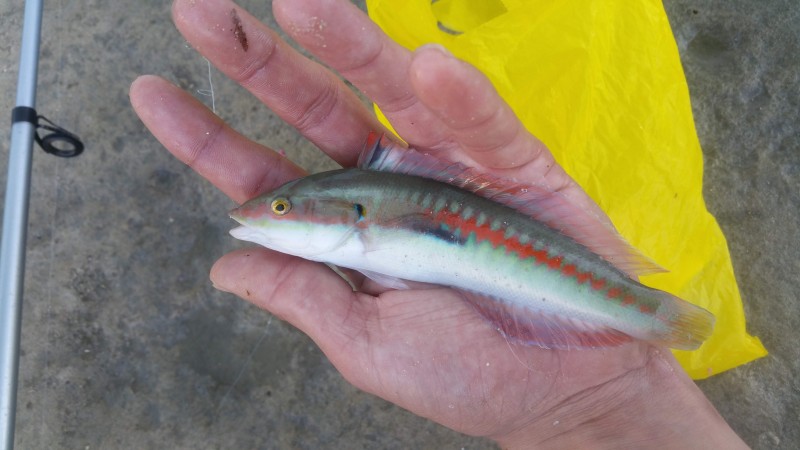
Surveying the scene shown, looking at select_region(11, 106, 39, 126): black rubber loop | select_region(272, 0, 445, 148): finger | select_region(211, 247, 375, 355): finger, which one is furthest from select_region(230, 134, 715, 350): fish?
select_region(11, 106, 39, 126): black rubber loop

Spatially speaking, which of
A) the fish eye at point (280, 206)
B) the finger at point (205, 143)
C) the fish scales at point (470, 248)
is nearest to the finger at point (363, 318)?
the fish scales at point (470, 248)

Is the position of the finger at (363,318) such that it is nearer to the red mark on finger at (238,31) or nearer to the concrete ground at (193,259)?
the red mark on finger at (238,31)

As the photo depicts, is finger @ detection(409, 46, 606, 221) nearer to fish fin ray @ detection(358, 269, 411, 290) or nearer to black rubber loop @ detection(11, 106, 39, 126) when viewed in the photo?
fish fin ray @ detection(358, 269, 411, 290)

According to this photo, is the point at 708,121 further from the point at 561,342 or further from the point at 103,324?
the point at 103,324

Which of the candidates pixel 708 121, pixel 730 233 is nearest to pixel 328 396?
pixel 730 233

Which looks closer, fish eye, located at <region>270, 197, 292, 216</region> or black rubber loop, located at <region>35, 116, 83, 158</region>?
fish eye, located at <region>270, 197, 292, 216</region>

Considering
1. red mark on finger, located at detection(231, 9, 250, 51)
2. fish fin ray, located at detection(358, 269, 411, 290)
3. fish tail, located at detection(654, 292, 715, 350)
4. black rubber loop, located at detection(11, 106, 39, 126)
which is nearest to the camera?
fish tail, located at detection(654, 292, 715, 350)

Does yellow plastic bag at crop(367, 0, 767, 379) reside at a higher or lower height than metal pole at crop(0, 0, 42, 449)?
higher
